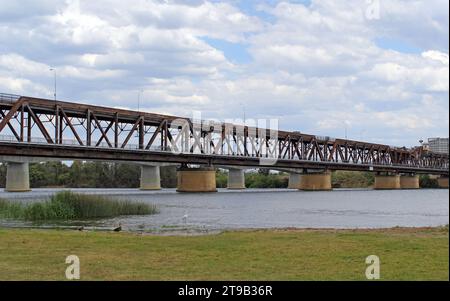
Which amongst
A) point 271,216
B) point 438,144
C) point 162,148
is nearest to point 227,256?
point 438,144

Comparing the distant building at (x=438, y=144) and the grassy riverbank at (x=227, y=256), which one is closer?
the grassy riverbank at (x=227, y=256)

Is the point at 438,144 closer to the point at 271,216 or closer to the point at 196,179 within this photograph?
the point at 271,216

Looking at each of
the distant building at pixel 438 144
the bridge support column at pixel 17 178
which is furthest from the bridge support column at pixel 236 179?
the distant building at pixel 438 144

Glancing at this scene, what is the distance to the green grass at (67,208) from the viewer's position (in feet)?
172

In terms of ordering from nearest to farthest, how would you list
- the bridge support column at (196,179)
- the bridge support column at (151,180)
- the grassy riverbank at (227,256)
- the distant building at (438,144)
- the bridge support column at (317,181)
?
the grassy riverbank at (227,256) → the distant building at (438,144) → the bridge support column at (196,179) → the bridge support column at (151,180) → the bridge support column at (317,181)

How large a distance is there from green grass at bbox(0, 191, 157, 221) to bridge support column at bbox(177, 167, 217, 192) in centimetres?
8712

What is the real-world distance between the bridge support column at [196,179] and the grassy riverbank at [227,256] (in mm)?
115136

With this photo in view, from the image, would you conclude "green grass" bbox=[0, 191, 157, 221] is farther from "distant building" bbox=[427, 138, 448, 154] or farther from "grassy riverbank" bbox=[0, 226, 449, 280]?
"distant building" bbox=[427, 138, 448, 154]

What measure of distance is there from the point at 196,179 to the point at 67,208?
94.8 metres

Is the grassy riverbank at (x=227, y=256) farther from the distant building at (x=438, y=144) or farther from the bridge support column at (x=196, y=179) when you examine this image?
the bridge support column at (x=196, y=179)

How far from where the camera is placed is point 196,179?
14850 cm

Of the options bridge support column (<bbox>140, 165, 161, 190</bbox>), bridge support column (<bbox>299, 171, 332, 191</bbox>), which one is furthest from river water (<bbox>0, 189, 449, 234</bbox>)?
bridge support column (<bbox>299, 171, 332, 191</bbox>)

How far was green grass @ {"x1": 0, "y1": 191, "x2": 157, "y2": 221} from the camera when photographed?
172 feet

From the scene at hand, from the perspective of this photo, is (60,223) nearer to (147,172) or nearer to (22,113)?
(22,113)
